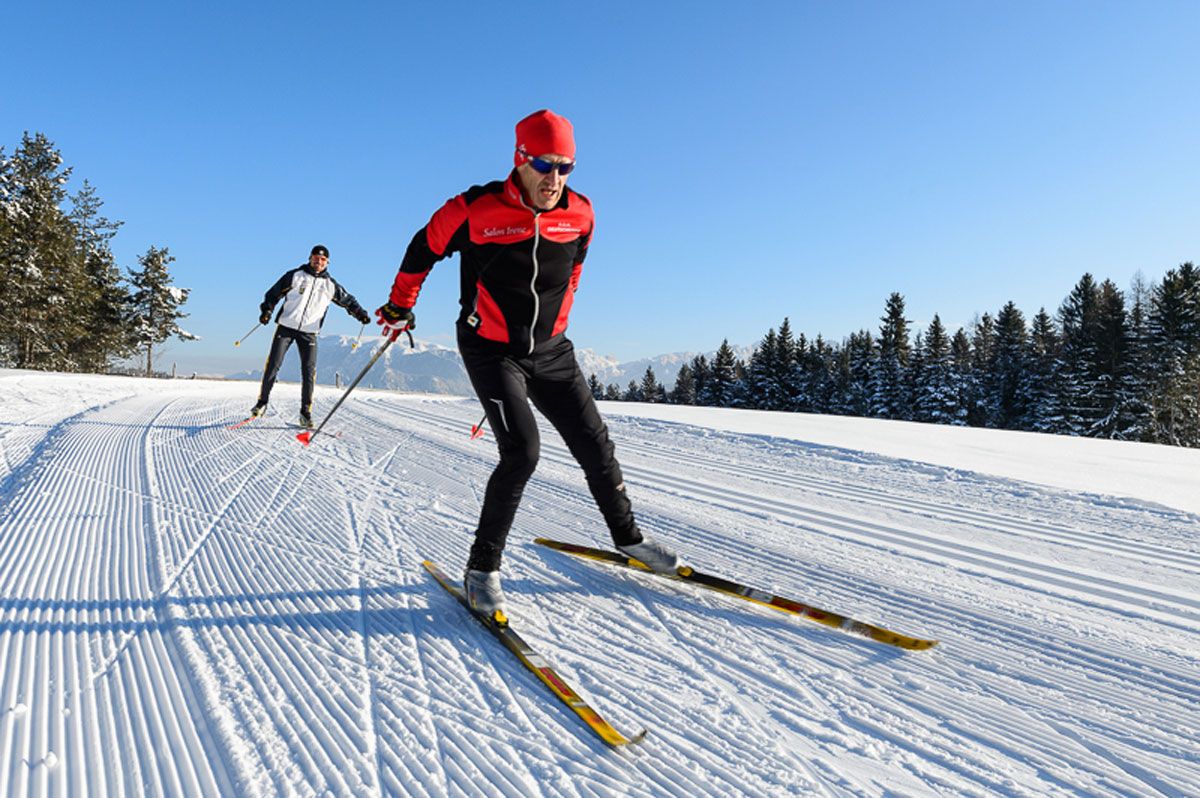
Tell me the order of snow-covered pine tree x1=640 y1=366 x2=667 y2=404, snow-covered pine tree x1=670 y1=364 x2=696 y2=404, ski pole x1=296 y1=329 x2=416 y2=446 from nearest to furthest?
1. ski pole x1=296 y1=329 x2=416 y2=446
2. snow-covered pine tree x1=640 y1=366 x2=667 y2=404
3. snow-covered pine tree x1=670 y1=364 x2=696 y2=404

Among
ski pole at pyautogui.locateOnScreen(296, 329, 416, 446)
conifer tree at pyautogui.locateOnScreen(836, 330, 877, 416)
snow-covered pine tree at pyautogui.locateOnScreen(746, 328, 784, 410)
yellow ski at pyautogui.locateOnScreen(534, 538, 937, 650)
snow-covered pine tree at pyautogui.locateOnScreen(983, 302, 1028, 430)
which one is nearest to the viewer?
yellow ski at pyautogui.locateOnScreen(534, 538, 937, 650)

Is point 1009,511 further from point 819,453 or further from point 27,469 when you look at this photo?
point 27,469

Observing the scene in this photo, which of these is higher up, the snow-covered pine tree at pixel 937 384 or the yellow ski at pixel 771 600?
the snow-covered pine tree at pixel 937 384

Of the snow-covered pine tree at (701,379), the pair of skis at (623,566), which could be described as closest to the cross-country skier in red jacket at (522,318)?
the pair of skis at (623,566)

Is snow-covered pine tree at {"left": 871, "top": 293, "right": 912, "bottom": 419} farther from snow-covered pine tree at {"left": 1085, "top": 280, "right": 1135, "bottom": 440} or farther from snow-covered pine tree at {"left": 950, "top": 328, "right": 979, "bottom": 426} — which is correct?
snow-covered pine tree at {"left": 1085, "top": 280, "right": 1135, "bottom": 440}

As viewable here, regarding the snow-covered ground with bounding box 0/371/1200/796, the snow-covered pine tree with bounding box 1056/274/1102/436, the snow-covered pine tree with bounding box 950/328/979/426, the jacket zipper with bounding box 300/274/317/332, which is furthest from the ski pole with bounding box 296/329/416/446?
the snow-covered pine tree with bounding box 950/328/979/426

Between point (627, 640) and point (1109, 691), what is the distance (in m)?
1.58

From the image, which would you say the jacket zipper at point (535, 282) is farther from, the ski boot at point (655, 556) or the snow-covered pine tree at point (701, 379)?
the snow-covered pine tree at point (701, 379)

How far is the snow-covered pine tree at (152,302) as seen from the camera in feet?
125

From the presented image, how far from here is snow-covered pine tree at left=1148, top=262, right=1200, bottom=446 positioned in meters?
32.8

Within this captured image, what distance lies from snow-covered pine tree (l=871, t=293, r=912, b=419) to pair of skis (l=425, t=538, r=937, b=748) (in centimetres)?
4624

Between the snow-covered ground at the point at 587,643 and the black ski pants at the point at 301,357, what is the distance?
9.97 ft

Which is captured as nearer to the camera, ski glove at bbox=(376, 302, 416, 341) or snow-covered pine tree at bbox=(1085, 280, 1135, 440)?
ski glove at bbox=(376, 302, 416, 341)

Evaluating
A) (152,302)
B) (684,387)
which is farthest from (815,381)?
(152,302)
